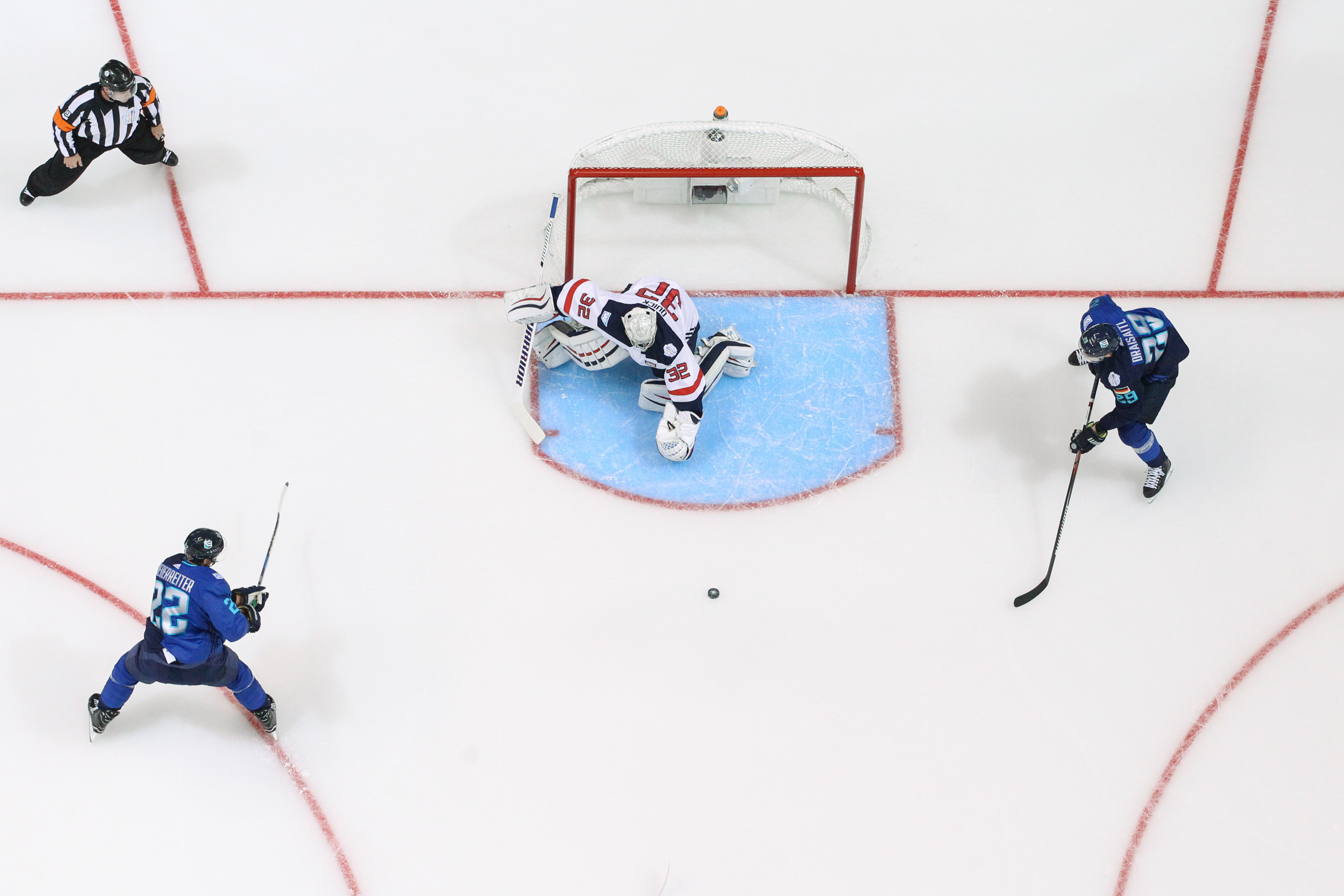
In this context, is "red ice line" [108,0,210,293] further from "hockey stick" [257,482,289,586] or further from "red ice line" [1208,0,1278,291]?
"red ice line" [1208,0,1278,291]

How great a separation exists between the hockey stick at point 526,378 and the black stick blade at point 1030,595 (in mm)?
2254

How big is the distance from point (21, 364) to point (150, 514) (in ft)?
3.53

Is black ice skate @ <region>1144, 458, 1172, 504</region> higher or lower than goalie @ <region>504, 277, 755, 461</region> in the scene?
lower

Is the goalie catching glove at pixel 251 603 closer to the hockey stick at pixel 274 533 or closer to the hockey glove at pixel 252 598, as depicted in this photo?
the hockey glove at pixel 252 598

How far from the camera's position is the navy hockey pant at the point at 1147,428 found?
6.70m

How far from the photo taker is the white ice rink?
631 centimetres

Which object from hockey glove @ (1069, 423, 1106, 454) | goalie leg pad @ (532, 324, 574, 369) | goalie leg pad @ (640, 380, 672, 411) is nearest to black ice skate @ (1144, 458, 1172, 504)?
hockey glove @ (1069, 423, 1106, 454)

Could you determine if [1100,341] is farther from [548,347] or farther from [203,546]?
[203,546]

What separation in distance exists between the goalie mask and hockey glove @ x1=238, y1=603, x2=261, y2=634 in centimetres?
197

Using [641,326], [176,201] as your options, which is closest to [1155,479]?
[641,326]

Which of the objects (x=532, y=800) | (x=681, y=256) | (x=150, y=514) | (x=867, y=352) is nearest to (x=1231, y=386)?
(x=867, y=352)

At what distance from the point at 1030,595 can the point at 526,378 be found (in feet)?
8.34

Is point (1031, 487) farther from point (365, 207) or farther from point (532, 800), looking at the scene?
point (365, 207)

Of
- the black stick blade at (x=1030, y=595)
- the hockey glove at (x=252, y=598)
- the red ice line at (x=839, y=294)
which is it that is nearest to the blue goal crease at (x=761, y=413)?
the red ice line at (x=839, y=294)
